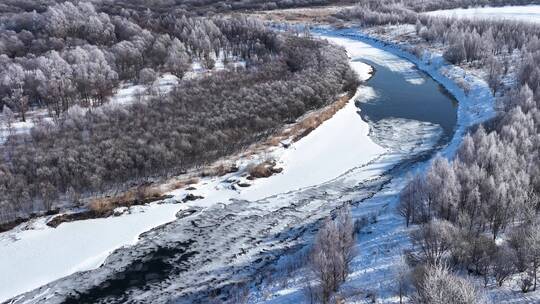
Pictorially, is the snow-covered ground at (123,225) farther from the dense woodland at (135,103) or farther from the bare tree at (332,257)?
the bare tree at (332,257)

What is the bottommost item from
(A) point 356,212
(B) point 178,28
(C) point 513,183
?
(A) point 356,212

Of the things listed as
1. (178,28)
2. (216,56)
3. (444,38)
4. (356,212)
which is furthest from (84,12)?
(356,212)

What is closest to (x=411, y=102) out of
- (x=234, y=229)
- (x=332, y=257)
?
(x=234, y=229)

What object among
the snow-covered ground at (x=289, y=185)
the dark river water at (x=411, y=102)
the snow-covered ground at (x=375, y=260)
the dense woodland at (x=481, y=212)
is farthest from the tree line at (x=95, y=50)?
the dense woodland at (x=481, y=212)

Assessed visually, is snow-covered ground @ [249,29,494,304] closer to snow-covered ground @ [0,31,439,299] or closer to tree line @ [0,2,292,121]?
snow-covered ground @ [0,31,439,299]

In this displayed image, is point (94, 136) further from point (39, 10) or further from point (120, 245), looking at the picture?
point (39, 10)
